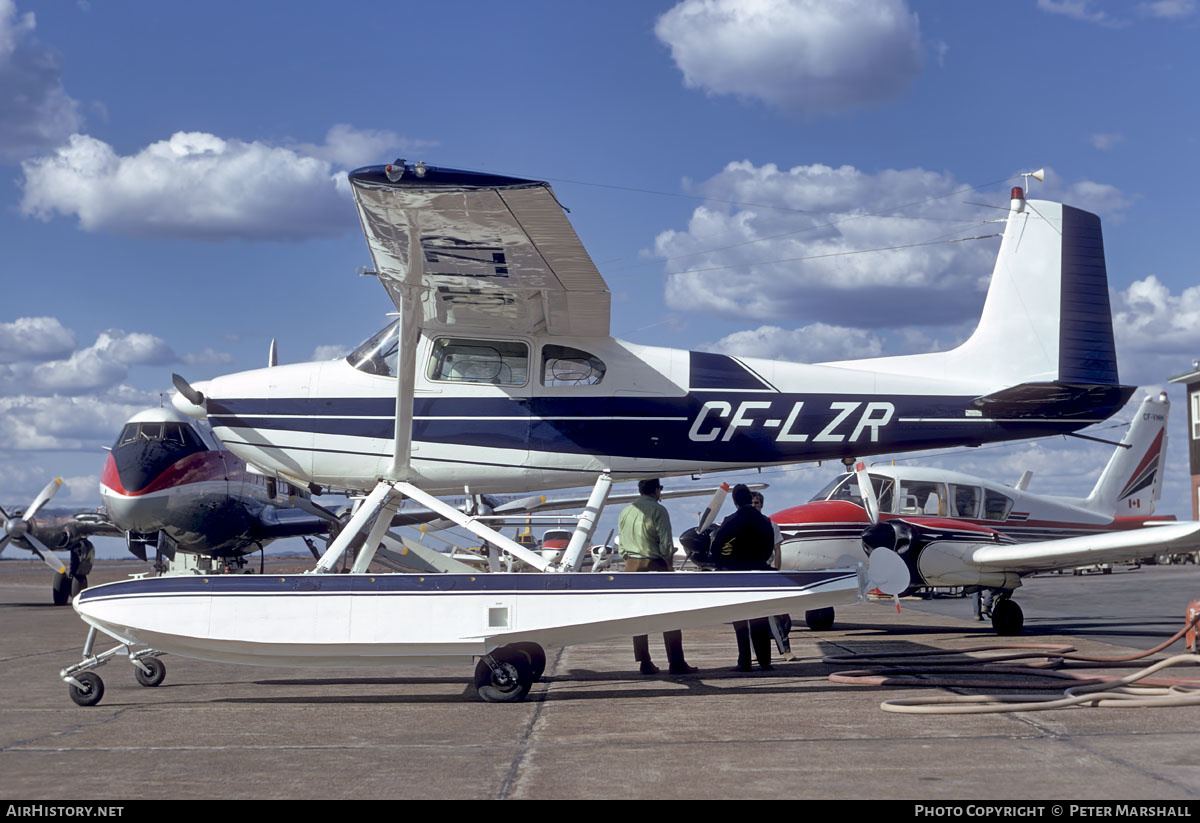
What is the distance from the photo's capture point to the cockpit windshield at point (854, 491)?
1408 cm

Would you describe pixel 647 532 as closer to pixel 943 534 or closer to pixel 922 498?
pixel 943 534

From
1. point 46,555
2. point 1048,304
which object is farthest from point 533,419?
point 46,555

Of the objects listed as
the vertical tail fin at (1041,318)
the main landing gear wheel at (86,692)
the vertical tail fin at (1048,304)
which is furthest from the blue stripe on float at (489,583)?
the vertical tail fin at (1048,304)

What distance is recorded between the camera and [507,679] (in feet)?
24.9

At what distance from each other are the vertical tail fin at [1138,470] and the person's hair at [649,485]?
39.7 ft

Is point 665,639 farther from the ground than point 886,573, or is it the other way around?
point 886,573

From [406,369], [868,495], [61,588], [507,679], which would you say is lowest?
[61,588]

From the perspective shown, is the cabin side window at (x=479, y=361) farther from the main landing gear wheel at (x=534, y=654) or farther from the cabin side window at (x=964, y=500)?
the cabin side window at (x=964, y=500)

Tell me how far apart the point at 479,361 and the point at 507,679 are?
8.99 ft

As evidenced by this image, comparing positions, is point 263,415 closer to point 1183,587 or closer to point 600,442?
point 600,442

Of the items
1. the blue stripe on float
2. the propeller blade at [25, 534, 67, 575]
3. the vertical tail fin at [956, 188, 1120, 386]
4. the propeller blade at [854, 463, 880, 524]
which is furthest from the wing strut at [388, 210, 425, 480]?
the propeller blade at [25, 534, 67, 575]

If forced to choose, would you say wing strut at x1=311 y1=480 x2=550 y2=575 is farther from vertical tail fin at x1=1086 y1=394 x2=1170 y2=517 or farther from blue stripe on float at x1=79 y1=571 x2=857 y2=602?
vertical tail fin at x1=1086 y1=394 x2=1170 y2=517

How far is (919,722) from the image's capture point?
628 cm
